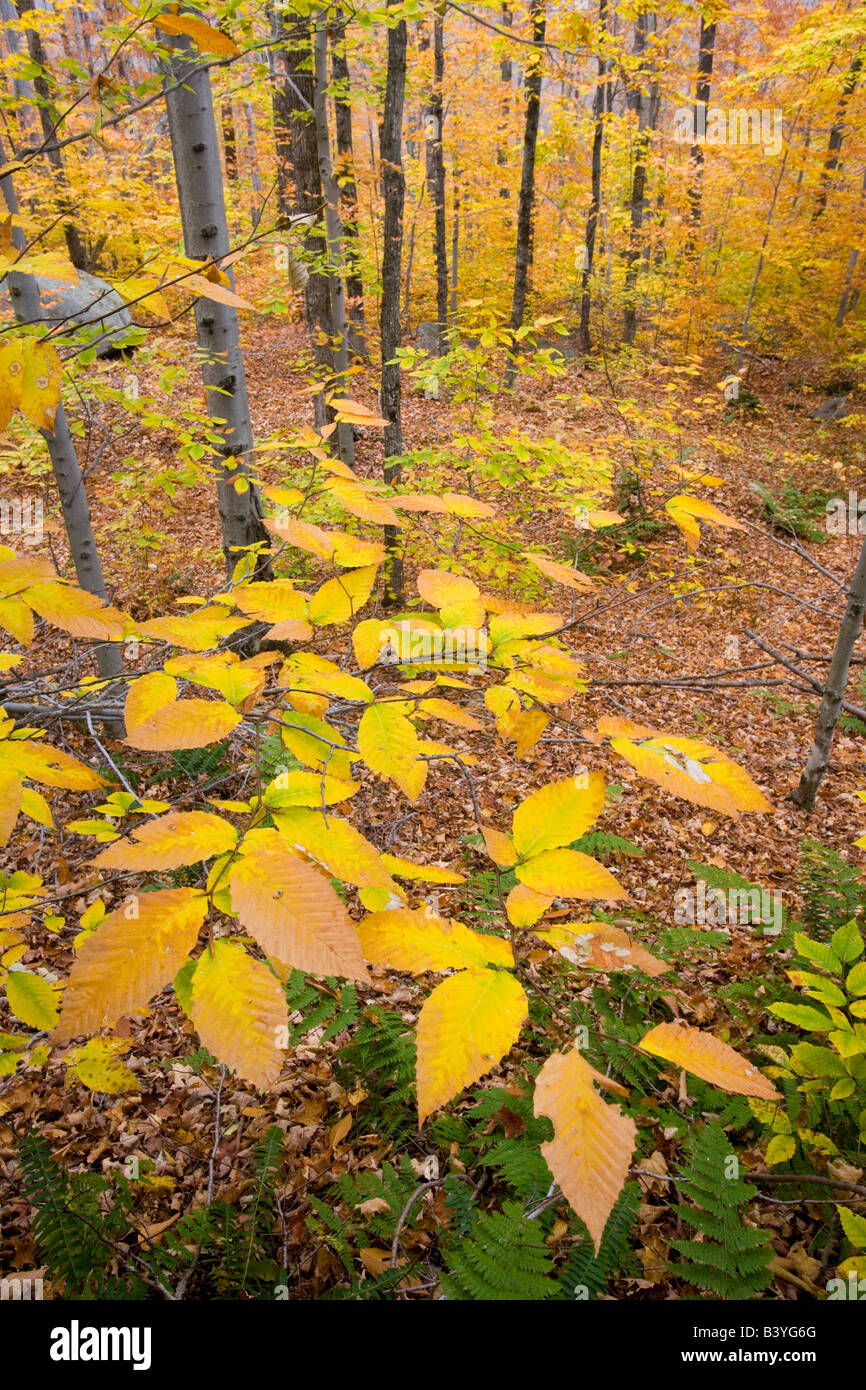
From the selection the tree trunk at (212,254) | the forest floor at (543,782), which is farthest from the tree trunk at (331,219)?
the forest floor at (543,782)

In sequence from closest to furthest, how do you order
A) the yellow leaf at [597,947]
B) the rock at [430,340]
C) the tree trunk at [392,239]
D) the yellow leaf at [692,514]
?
the yellow leaf at [597,947] < the yellow leaf at [692,514] < the tree trunk at [392,239] < the rock at [430,340]

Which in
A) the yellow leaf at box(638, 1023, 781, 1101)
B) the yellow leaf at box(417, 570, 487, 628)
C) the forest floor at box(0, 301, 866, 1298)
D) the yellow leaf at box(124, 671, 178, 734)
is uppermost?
the yellow leaf at box(417, 570, 487, 628)

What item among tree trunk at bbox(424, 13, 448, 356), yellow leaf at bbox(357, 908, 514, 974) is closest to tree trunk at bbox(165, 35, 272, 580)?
yellow leaf at bbox(357, 908, 514, 974)

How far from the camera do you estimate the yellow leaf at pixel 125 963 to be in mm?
763

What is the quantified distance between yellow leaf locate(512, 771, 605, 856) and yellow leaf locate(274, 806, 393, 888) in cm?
23

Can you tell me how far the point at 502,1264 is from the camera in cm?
162

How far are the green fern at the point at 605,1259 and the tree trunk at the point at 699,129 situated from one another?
1555 cm

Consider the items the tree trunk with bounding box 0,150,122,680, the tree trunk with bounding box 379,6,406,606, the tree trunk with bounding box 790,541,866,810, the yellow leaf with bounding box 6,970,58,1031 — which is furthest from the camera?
the tree trunk with bounding box 379,6,406,606

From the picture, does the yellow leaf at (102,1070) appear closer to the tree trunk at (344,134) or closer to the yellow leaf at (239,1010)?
the yellow leaf at (239,1010)

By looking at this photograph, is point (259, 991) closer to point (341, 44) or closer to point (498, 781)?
point (498, 781)

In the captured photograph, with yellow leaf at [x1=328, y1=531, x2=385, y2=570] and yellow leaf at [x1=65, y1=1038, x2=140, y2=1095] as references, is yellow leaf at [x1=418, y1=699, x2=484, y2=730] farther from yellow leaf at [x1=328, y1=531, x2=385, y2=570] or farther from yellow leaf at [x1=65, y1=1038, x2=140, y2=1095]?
yellow leaf at [x1=65, y1=1038, x2=140, y2=1095]

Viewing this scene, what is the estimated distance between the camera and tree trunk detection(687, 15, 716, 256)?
12680 mm

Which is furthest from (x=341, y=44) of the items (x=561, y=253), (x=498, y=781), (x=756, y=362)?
(x=561, y=253)

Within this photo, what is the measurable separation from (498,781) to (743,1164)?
3.26m
